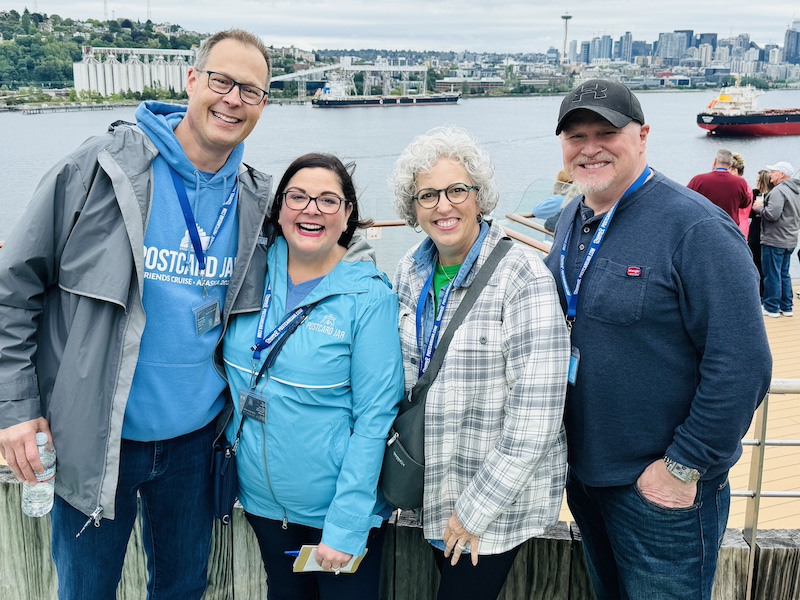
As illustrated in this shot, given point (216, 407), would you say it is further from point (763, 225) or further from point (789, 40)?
point (789, 40)

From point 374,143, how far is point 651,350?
3977 cm

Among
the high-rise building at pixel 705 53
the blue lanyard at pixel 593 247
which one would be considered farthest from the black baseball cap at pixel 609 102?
the high-rise building at pixel 705 53

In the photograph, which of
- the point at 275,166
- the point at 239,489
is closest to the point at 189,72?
the point at 239,489

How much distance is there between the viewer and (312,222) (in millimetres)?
1682

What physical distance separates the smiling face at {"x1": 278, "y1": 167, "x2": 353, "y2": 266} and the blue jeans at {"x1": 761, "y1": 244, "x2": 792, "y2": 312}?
634cm

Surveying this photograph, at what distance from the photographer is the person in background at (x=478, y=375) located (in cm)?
150

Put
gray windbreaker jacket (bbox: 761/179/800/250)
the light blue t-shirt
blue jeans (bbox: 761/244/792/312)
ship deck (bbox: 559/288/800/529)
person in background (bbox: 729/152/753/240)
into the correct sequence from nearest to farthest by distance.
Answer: the light blue t-shirt
ship deck (bbox: 559/288/800/529)
person in background (bbox: 729/152/753/240)
gray windbreaker jacket (bbox: 761/179/800/250)
blue jeans (bbox: 761/244/792/312)

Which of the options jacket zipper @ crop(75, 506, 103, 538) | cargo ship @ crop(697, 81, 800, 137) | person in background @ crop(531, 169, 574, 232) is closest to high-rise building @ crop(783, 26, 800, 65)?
cargo ship @ crop(697, 81, 800, 137)

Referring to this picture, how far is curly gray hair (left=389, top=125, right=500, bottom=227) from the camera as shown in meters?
1.67

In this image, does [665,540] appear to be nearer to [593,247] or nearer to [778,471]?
[593,247]

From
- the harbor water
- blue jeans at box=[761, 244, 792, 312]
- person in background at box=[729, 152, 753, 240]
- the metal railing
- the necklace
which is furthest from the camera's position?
the harbor water

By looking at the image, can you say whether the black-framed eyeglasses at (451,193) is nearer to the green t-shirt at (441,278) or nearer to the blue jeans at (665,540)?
the green t-shirt at (441,278)

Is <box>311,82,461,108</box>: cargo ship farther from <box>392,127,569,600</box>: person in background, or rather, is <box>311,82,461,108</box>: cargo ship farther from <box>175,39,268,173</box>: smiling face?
<box>392,127,569,600</box>: person in background

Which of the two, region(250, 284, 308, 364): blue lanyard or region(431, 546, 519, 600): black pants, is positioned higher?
region(250, 284, 308, 364): blue lanyard
